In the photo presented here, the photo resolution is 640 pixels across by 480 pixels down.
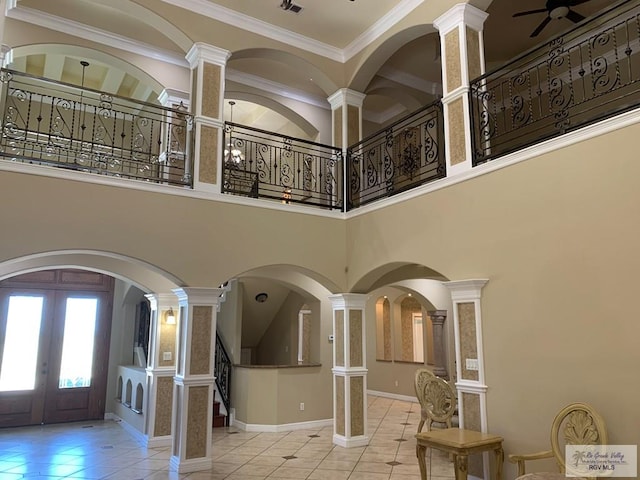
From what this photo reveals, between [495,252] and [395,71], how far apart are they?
14.7 ft

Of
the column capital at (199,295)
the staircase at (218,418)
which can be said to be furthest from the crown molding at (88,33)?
the staircase at (218,418)

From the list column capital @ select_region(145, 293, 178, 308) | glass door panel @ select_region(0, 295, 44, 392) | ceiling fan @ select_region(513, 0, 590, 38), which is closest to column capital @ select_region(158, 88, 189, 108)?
column capital @ select_region(145, 293, 178, 308)

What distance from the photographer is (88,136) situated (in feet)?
31.1

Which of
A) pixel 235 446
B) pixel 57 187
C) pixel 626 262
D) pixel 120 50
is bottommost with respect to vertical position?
pixel 235 446

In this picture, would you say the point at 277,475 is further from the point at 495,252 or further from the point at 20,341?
the point at 20,341

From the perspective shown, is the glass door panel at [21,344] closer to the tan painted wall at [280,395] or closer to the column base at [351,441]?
the tan painted wall at [280,395]

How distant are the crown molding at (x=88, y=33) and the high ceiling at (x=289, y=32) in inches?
0.5

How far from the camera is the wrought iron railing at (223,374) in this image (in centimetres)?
892

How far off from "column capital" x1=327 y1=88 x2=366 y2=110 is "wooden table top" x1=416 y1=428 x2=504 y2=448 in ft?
16.7

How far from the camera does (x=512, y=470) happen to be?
4516 mm

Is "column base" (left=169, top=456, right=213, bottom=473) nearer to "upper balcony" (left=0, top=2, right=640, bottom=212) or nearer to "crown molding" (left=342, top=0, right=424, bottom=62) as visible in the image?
"upper balcony" (left=0, top=2, right=640, bottom=212)

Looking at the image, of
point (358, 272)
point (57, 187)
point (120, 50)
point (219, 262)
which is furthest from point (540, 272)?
point (120, 50)

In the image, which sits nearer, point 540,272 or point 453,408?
point 540,272

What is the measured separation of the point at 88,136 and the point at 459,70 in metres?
7.22
